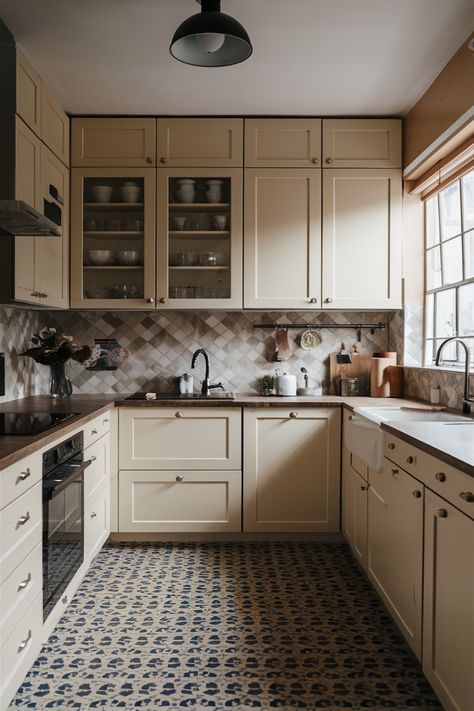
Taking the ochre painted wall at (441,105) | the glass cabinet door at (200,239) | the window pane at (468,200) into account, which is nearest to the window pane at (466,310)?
the window pane at (468,200)

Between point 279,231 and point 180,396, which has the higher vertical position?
point 279,231

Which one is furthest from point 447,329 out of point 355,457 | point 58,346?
point 58,346

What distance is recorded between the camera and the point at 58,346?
3.47 m

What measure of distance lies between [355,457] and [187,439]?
100 cm

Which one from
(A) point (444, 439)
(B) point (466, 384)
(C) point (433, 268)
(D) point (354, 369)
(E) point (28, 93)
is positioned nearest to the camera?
(A) point (444, 439)

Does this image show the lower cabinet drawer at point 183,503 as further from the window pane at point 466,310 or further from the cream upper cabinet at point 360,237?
A: the window pane at point 466,310

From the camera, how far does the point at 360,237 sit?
3637mm

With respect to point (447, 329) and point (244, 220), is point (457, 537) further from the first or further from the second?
point (244, 220)

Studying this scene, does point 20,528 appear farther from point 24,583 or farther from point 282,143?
point 282,143

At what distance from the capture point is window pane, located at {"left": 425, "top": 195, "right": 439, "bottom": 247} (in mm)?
3545

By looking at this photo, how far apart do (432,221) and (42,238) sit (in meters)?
2.31

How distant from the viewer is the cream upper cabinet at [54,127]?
10.2 feet

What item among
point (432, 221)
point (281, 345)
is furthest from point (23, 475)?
point (432, 221)

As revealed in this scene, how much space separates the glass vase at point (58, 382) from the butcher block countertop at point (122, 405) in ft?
0.21
